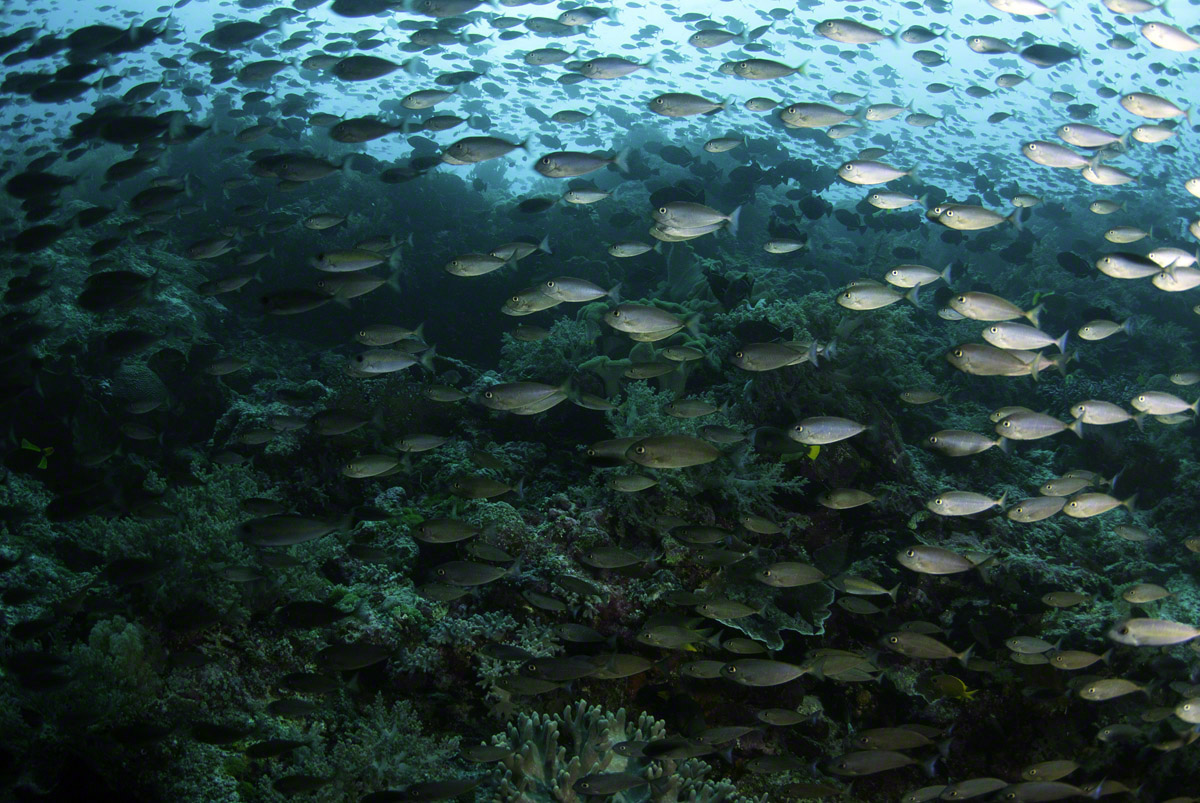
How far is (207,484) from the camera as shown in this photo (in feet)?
18.6

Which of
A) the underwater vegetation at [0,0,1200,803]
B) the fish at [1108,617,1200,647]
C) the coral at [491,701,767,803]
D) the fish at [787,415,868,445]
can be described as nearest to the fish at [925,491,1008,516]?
the underwater vegetation at [0,0,1200,803]

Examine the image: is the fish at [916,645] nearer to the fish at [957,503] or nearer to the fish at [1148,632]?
the fish at [957,503]

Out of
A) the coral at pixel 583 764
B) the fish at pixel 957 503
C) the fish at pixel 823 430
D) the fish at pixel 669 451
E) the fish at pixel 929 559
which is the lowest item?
the coral at pixel 583 764

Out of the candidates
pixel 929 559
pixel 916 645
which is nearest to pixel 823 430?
pixel 929 559

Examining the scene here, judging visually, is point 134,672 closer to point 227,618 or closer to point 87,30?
point 227,618

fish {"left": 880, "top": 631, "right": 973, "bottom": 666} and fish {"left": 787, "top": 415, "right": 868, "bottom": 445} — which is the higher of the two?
fish {"left": 787, "top": 415, "right": 868, "bottom": 445}

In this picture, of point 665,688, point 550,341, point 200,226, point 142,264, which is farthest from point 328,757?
point 200,226

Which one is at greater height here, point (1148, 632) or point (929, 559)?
point (929, 559)

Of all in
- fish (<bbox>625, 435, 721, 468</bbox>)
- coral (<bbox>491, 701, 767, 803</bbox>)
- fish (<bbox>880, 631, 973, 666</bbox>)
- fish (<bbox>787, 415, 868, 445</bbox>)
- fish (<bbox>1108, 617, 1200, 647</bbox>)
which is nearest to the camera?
coral (<bbox>491, 701, 767, 803</bbox>)

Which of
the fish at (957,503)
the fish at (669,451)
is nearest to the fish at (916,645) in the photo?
the fish at (957,503)

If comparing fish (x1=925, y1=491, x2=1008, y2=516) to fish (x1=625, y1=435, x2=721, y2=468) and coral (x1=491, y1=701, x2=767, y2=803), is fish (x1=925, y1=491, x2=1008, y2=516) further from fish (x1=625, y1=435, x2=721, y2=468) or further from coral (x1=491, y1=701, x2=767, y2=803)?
coral (x1=491, y1=701, x2=767, y2=803)

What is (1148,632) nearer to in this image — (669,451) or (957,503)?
(957,503)

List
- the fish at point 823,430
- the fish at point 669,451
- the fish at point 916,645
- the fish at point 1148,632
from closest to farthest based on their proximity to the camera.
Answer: the fish at point 669,451 < the fish at point 916,645 < the fish at point 1148,632 < the fish at point 823,430

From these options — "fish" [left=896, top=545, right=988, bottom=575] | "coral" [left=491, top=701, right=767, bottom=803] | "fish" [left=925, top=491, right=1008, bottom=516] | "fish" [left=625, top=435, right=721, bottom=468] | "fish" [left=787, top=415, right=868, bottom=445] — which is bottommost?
"coral" [left=491, top=701, right=767, bottom=803]
